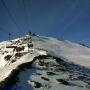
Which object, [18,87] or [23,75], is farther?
[23,75]

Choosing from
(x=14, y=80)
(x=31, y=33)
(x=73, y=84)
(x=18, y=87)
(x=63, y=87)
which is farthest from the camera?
(x=31, y=33)

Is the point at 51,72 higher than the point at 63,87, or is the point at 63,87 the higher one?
the point at 51,72

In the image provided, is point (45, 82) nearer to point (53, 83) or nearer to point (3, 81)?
point (53, 83)

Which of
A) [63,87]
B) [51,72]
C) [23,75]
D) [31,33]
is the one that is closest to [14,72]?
[23,75]

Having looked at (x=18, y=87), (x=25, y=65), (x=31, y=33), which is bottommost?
(x=18, y=87)

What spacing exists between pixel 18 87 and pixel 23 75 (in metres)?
6.16

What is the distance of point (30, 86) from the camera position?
27047mm

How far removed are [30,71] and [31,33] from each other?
95365mm

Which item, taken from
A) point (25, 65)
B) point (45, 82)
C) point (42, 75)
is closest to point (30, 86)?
point (45, 82)

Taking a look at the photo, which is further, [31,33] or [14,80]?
[31,33]

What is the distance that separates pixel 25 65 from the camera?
38500 mm

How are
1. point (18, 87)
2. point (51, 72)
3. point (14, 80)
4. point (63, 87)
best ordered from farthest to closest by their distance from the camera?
point (51, 72) < point (63, 87) < point (14, 80) < point (18, 87)

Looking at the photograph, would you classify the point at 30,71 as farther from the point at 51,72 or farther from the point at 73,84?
the point at 73,84

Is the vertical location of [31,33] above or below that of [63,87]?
above
